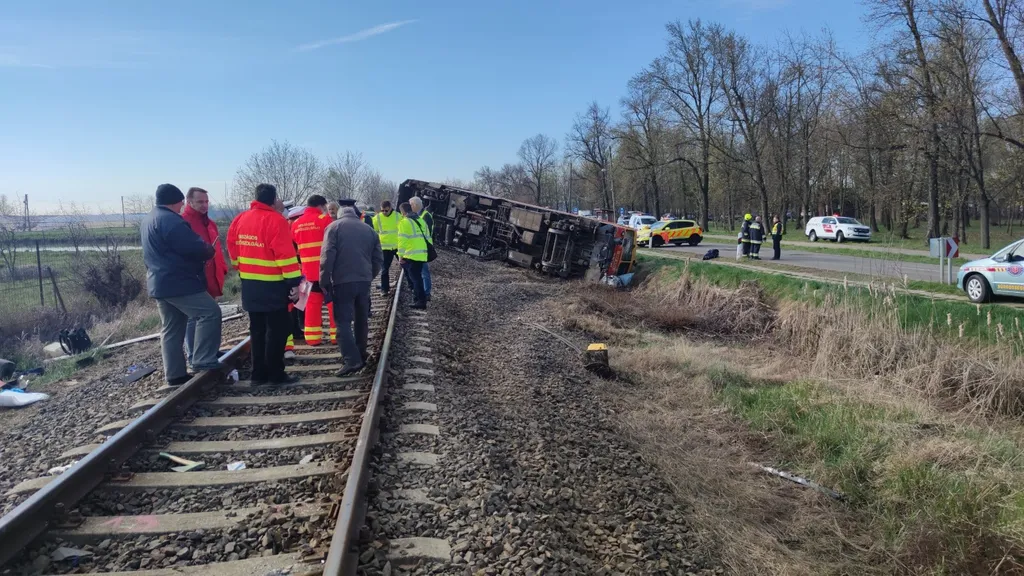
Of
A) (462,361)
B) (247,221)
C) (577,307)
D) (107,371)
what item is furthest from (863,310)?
(107,371)

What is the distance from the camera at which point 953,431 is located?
235 inches

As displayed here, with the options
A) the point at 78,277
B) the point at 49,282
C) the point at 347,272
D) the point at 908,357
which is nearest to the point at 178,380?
the point at 347,272

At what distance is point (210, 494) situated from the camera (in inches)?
148

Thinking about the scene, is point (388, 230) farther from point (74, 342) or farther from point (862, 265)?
point (862, 265)

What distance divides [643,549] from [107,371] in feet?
25.2

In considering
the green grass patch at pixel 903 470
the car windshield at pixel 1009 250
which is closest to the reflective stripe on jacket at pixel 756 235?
the car windshield at pixel 1009 250

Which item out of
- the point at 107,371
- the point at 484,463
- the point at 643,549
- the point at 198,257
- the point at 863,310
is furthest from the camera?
→ the point at 863,310

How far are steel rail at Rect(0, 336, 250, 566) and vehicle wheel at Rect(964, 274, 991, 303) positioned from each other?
12866 millimetres

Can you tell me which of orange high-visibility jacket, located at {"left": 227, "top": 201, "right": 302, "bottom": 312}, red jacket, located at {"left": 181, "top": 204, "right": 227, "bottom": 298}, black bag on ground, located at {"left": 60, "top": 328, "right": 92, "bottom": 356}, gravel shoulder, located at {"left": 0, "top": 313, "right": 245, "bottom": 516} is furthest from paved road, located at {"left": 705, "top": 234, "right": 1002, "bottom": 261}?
black bag on ground, located at {"left": 60, "top": 328, "right": 92, "bottom": 356}

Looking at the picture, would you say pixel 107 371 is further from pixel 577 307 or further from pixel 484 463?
pixel 577 307

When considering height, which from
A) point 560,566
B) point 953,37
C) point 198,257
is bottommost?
point 560,566

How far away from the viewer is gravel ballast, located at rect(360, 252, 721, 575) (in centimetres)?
323

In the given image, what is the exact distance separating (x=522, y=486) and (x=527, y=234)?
46.2ft

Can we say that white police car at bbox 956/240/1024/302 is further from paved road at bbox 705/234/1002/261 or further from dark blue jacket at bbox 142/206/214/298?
dark blue jacket at bbox 142/206/214/298
